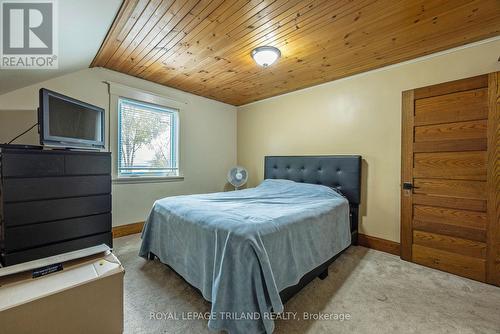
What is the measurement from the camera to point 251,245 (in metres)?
1.24

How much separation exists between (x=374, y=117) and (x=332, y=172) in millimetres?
865

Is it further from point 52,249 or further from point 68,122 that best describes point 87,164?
point 52,249

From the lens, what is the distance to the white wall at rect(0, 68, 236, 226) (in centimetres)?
224

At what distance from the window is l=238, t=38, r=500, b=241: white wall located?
1.96m

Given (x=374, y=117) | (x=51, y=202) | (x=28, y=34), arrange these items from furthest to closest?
1. (x=374, y=117)
2. (x=51, y=202)
3. (x=28, y=34)

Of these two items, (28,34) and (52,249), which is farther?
(52,249)

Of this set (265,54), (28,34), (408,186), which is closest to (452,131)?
(408,186)

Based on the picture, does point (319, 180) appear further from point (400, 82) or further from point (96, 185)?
point (96, 185)

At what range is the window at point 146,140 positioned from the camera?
2977 mm

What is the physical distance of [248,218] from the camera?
1.51m

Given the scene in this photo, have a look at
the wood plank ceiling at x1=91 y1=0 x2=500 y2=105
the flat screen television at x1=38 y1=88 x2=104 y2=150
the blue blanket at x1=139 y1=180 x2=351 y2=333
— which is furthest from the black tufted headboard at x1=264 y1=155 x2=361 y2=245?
the flat screen television at x1=38 y1=88 x2=104 y2=150

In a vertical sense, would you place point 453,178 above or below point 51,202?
above

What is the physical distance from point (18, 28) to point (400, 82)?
11.5ft

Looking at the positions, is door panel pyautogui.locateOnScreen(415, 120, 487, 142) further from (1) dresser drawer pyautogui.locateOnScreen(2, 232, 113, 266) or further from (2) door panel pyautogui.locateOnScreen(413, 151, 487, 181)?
(1) dresser drawer pyautogui.locateOnScreen(2, 232, 113, 266)
